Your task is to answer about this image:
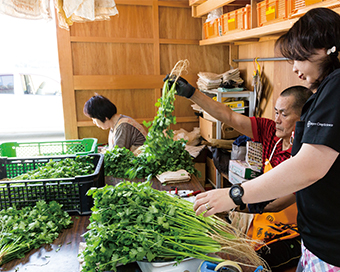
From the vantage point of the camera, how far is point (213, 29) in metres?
4.11

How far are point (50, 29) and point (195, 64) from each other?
307 cm

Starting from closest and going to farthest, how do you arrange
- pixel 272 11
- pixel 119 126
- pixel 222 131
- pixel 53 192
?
pixel 53 192 → pixel 272 11 → pixel 119 126 → pixel 222 131

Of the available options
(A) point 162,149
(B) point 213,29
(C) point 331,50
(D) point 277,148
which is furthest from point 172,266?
(B) point 213,29

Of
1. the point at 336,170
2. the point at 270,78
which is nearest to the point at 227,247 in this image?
the point at 336,170

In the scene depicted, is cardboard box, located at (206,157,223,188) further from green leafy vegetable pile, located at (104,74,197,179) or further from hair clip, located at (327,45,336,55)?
hair clip, located at (327,45,336,55)

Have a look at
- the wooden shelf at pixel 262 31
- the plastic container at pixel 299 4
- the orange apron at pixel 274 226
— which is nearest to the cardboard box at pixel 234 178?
the orange apron at pixel 274 226

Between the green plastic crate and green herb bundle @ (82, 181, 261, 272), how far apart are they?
158 cm

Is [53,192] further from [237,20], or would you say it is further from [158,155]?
[237,20]

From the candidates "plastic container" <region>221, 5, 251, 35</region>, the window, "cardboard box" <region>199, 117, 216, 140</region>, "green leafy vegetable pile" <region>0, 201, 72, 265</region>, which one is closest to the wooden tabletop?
"green leafy vegetable pile" <region>0, 201, 72, 265</region>

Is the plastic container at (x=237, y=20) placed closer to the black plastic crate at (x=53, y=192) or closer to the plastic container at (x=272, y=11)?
the plastic container at (x=272, y=11)

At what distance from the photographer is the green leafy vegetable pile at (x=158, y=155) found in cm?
227

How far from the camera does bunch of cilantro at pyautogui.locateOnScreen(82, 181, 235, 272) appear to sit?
3.84 ft

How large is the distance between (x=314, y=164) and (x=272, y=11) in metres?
2.02

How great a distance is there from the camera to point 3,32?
5.90 metres
